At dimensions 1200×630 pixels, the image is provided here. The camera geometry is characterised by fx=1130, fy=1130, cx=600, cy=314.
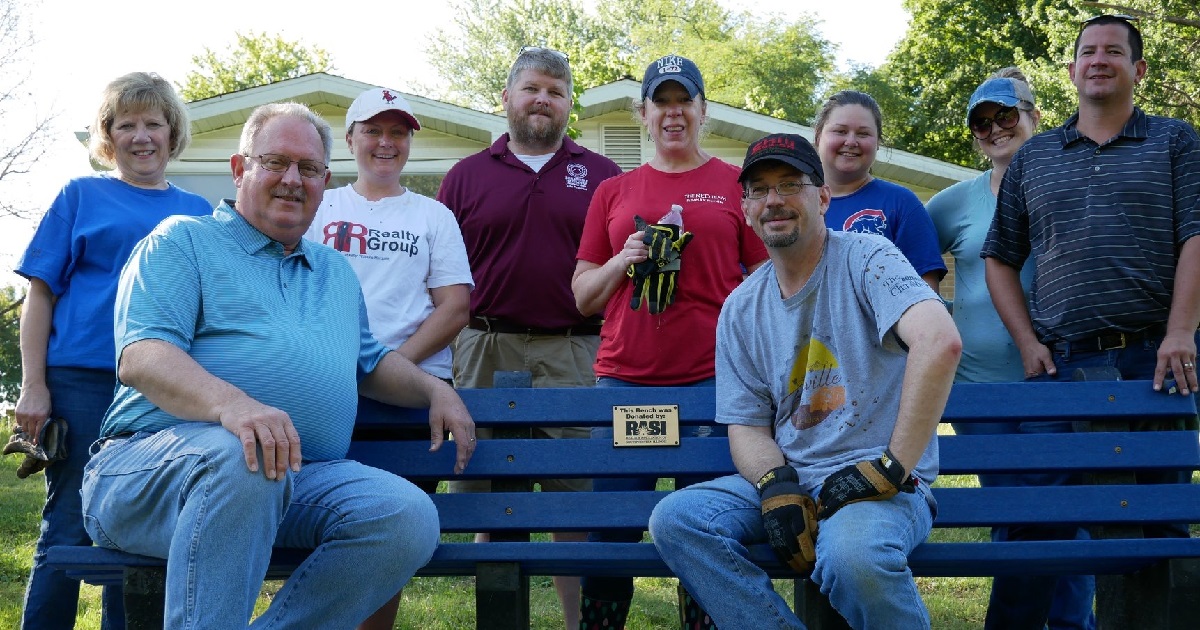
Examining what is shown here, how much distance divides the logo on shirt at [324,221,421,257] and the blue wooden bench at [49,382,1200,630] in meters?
0.72

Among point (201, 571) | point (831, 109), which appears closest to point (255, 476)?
point (201, 571)

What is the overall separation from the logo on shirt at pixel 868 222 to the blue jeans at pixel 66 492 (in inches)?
109

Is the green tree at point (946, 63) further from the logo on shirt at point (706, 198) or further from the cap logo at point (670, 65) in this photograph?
the logo on shirt at point (706, 198)

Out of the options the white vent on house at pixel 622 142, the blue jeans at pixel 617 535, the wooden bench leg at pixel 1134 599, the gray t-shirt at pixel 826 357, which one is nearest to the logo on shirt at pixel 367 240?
the blue jeans at pixel 617 535

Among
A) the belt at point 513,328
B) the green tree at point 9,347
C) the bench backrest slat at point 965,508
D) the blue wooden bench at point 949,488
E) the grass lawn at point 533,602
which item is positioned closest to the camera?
the blue wooden bench at point 949,488

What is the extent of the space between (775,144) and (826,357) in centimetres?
65

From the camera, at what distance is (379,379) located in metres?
3.60

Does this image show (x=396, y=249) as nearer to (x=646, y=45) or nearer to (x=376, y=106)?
(x=376, y=106)

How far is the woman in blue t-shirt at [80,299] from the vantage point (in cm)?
372

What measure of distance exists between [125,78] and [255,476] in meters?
1.98

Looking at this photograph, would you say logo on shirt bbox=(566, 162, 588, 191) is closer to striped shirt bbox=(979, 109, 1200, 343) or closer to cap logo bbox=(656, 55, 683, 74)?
cap logo bbox=(656, 55, 683, 74)

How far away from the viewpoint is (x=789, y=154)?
3.35 metres

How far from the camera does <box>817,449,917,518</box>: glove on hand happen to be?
9.91 ft

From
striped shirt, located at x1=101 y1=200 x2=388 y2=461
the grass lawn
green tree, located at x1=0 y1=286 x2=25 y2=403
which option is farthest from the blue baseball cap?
green tree, located at x1=0 y1=286 x2=25 y2=403
